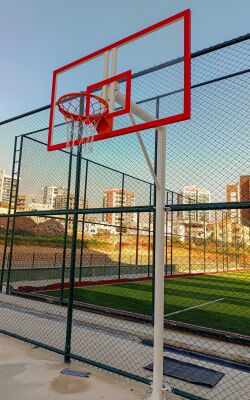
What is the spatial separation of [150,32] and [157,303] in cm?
303

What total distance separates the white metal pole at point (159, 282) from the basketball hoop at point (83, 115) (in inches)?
31.7

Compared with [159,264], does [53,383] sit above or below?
below

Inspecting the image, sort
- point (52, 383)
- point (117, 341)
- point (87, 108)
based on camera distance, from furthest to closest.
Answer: point (117, 341), point (87, 108), point (52, 383)

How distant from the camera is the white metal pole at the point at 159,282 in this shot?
3287 millimetres

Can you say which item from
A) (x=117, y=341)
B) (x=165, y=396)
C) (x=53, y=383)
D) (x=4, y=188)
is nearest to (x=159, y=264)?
(x=165, y=396)

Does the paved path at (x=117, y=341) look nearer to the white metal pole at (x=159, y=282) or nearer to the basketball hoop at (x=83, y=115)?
the white metal pole at (x=159, y=282)

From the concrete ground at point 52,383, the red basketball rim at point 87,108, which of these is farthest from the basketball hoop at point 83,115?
the concrete ground at point 52,383

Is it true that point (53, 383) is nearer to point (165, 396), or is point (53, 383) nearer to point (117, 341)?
point (165, 396)

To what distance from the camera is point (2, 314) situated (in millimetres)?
7613

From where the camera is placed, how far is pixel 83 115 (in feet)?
13.6

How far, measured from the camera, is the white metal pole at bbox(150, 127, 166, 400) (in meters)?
3.29

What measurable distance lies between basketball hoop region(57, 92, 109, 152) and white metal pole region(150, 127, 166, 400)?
0.81 m

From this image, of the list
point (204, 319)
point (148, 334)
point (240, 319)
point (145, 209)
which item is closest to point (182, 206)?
point (145, 209)

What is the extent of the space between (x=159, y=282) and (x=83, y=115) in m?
2.26
